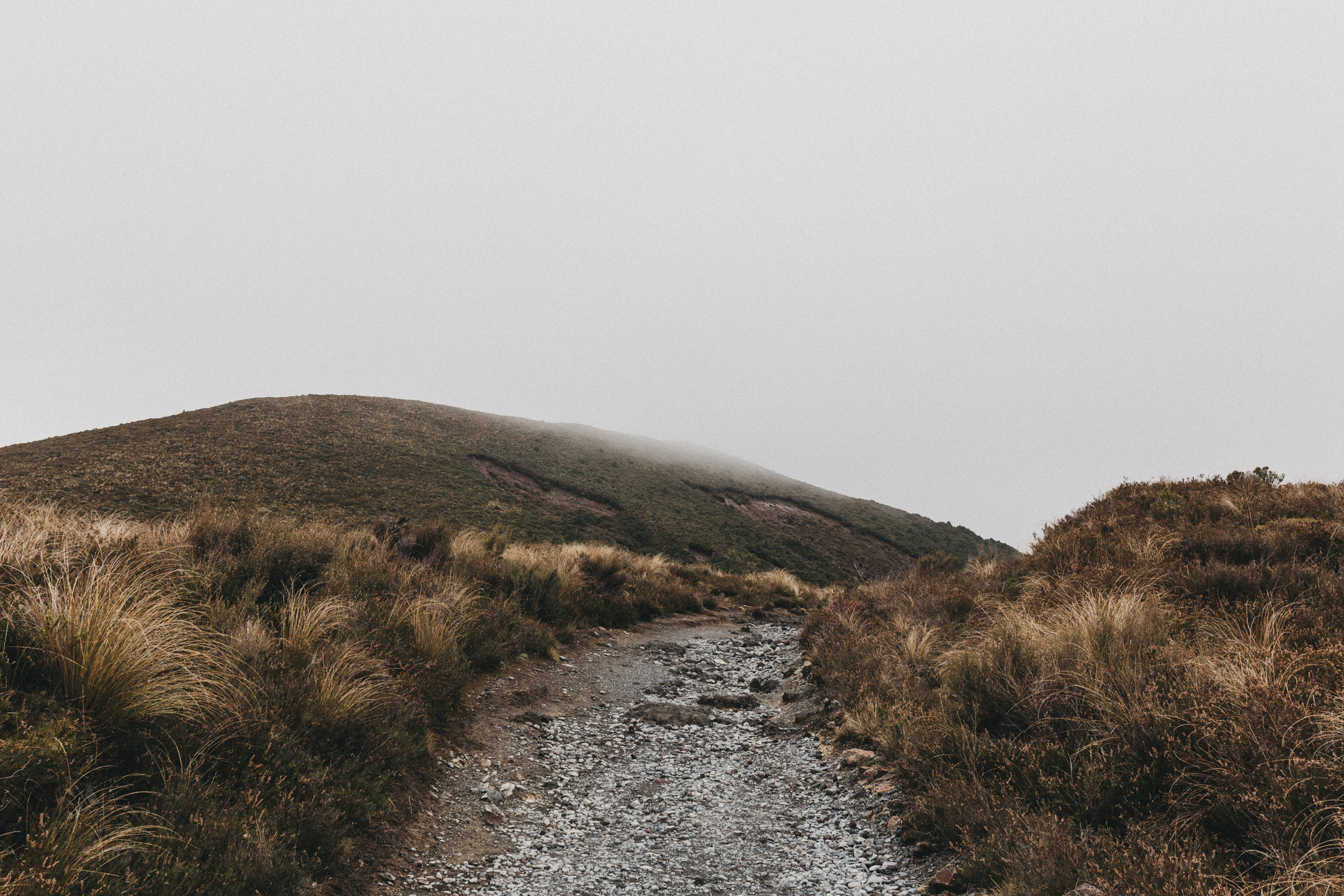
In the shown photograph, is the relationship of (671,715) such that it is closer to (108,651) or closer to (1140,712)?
(1140,712)

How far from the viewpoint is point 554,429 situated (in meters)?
63.1

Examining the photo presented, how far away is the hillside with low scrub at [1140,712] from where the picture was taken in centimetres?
283

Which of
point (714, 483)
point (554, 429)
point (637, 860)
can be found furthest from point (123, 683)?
point (554, 429)

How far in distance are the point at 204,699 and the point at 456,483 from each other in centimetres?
3517

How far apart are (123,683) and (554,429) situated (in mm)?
60498

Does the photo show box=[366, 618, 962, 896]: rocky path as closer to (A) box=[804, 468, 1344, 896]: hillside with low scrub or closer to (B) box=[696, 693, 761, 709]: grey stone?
(B) box=[696, 693, 761, 709]: grey stone

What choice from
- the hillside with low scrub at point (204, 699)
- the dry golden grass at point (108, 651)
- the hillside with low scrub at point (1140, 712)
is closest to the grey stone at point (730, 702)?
the hillside with low scrub at point (1140, 712)

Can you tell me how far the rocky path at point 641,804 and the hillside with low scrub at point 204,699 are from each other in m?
0.62

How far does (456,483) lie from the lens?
37.2 m

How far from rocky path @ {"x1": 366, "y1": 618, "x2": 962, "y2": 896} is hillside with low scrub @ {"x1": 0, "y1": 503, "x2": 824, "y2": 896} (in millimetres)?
618

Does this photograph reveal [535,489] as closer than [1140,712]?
No

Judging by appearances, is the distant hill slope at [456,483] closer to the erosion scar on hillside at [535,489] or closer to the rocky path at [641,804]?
the erosion scar on hillside at [535,489]

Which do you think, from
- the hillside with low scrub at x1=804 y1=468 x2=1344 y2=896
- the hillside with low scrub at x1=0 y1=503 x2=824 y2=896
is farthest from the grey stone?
the hillside with low scrub at x1=0 y1=503 x2=824 y2=896

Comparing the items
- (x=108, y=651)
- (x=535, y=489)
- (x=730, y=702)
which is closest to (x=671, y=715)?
(x=730, y=702)
